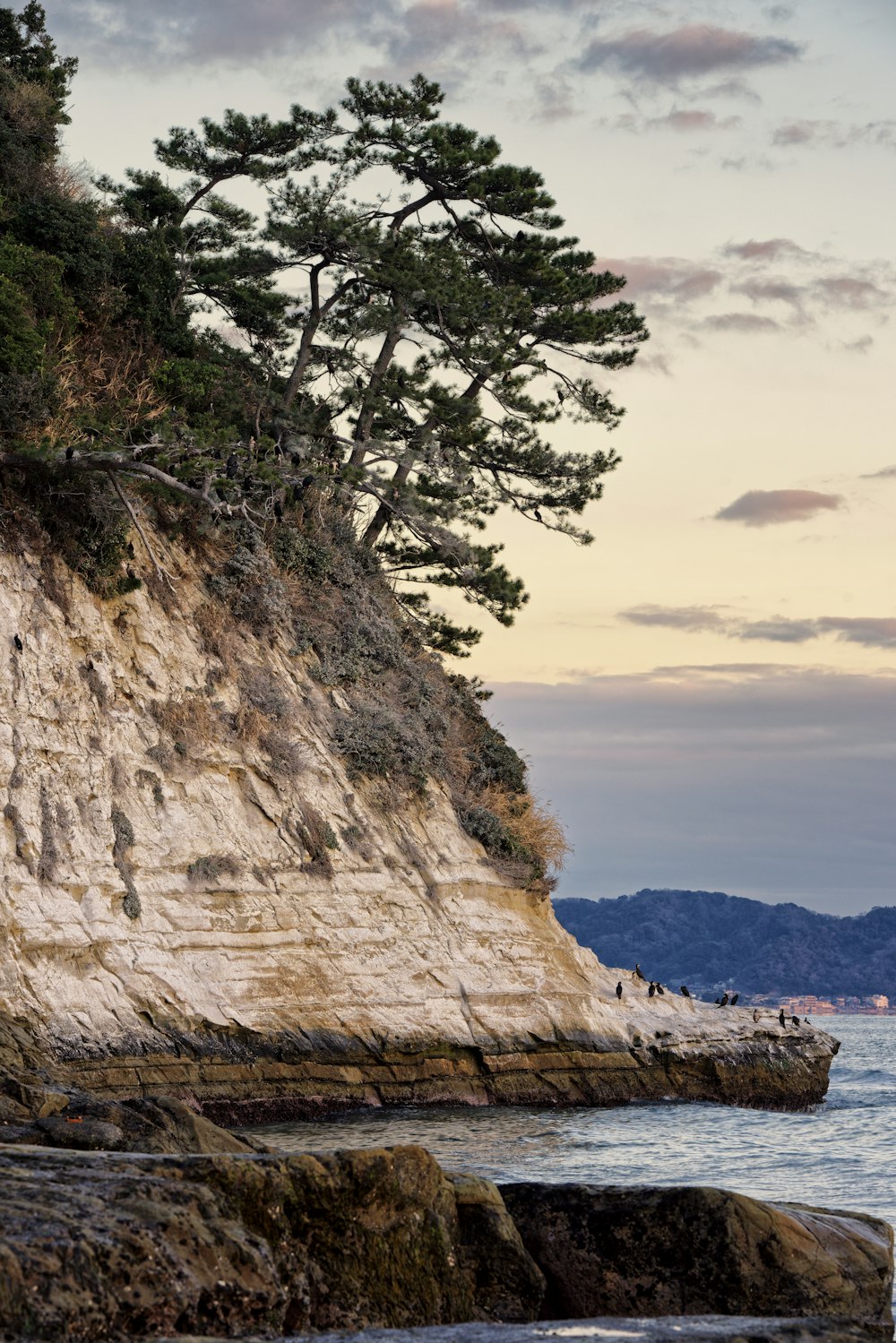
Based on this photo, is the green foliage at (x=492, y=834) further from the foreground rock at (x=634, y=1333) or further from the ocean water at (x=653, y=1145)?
the foreground rock at (x=634, y=1333)

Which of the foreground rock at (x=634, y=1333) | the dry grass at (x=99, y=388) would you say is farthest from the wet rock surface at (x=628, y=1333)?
the dry grass at (x=99, y=388)

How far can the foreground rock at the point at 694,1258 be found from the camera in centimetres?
899

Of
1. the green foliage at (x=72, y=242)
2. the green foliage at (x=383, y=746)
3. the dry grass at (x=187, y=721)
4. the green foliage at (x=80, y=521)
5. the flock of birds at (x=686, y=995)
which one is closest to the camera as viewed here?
the green foliage at (x=80, y=521)

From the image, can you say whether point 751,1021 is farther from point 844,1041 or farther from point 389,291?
point 844,1041

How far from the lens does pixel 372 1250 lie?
8203 mm

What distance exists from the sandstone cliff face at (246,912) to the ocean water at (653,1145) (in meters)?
0.99

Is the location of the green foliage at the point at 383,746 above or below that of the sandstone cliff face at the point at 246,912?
above

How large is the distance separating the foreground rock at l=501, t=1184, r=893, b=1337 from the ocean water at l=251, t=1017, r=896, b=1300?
22.5 ft

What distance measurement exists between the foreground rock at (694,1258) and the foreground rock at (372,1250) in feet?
0.04

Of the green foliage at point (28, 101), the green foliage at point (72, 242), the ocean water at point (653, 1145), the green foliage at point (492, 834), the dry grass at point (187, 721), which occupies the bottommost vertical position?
the ocean water at point (653, 1145)

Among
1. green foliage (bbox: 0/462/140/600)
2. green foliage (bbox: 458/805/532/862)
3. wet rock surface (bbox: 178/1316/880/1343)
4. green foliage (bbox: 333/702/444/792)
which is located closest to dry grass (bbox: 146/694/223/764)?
green foliage (bbox: 0/462/140/600)

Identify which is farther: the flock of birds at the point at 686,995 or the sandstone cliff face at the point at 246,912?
the flock of birds at the point at 686,995

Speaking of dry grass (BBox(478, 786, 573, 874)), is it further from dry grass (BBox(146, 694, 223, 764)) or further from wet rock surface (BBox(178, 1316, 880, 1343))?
wet rock surface (BBox(178, 1316, 880, 1343))

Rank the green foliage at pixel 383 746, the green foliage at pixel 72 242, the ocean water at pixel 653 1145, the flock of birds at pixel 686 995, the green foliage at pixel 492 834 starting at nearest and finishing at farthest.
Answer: the ocean water at pixel 653 1145
the green foliage at pixel 383 746
the green foliage at pixel 72 242
the green foliage at pixel 492 834
the flock of birds at pixel 686 995
